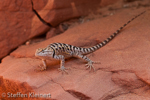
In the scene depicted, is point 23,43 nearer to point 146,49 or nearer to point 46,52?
point 46,52

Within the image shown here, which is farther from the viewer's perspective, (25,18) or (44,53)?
(25,18)

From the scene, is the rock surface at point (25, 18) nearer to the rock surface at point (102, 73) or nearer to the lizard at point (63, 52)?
the rock surface at point (102, 73)

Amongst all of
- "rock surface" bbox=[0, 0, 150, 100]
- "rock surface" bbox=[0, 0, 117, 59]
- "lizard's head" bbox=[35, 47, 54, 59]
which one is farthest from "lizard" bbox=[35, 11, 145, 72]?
"rock surface" bbox=[0, 0, 117, 59]

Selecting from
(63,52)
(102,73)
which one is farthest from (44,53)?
(102,73)

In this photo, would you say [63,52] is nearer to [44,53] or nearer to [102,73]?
[44,53]

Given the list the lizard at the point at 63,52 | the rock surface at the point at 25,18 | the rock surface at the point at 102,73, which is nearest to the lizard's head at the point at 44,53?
the lizard at the point at 63,52

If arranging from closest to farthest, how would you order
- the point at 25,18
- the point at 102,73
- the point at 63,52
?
the point at 102,73 → the point at 63,52 → the point at 25,18

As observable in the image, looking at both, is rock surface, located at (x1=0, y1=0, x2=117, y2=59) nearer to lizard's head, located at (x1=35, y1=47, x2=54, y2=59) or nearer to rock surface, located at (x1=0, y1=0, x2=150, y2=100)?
rock surface, located at (x1=0, y1=0, x2=150, y2=100)
